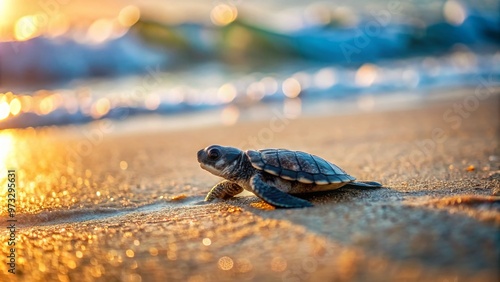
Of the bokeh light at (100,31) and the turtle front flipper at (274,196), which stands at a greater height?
the bokeh light at (100,31)

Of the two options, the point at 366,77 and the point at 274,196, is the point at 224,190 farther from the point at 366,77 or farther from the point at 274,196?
the point at 366,77

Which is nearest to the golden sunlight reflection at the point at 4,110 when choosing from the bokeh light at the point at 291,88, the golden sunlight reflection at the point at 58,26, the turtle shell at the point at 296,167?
the bokeh light at the point at 291,88

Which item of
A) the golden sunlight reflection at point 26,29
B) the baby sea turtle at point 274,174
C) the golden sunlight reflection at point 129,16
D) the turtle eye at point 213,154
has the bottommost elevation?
the baby sea turtle at point 274,174

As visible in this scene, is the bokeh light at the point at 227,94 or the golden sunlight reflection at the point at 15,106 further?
the bokeh light at the point at 227,94

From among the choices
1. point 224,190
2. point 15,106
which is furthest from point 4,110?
point 224,190

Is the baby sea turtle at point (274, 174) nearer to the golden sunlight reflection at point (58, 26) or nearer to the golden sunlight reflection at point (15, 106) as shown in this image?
the golden sunlight reflection at point (15, 106)

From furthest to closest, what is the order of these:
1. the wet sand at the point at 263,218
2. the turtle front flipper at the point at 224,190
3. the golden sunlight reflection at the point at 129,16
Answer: the golden sunlight reflection at the point at 129,16 < the turtle front flipper at the point at 224,190 < the wet sand at the point at 263,218

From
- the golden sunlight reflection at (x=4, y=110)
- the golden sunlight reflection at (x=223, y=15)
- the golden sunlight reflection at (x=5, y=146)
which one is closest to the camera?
the golden sunlight reflection at (x=5, y=146)

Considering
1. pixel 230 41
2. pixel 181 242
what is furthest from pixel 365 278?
pixel 230 41

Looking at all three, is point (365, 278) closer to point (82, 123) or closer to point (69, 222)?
point (69, 222)
